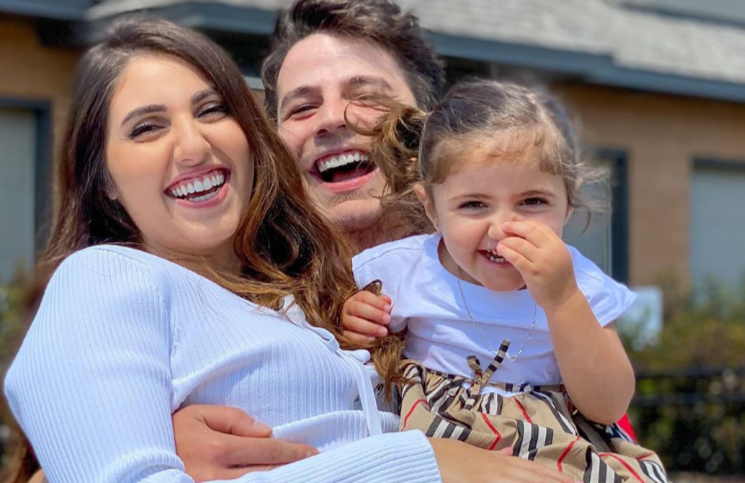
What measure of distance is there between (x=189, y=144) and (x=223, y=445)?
0.80 metres

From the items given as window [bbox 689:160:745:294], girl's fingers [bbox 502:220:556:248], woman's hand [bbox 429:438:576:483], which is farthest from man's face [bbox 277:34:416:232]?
window [bbox 689:160:745:294]

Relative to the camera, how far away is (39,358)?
8.32 feet

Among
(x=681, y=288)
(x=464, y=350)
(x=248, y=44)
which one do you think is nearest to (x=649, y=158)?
(x=681, y=288)

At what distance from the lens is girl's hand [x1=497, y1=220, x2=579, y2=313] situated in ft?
9.20

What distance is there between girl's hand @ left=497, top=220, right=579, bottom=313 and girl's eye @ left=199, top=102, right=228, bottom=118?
825 millimetres

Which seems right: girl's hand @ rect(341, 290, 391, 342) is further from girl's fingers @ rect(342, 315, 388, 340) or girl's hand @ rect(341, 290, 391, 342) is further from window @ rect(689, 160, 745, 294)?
window @ rect(689, 160, 745, 294)

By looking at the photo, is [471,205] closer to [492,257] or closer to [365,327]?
[492,257]

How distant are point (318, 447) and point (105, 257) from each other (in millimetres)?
664

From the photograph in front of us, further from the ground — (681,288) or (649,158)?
(649,158)

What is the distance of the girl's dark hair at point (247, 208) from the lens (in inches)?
122

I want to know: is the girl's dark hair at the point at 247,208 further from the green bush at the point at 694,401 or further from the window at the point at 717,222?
the window at the point at 717,222

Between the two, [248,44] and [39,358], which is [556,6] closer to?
[248,44]

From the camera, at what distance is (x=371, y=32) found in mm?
4043

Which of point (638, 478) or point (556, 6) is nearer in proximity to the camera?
point (638, 478)
